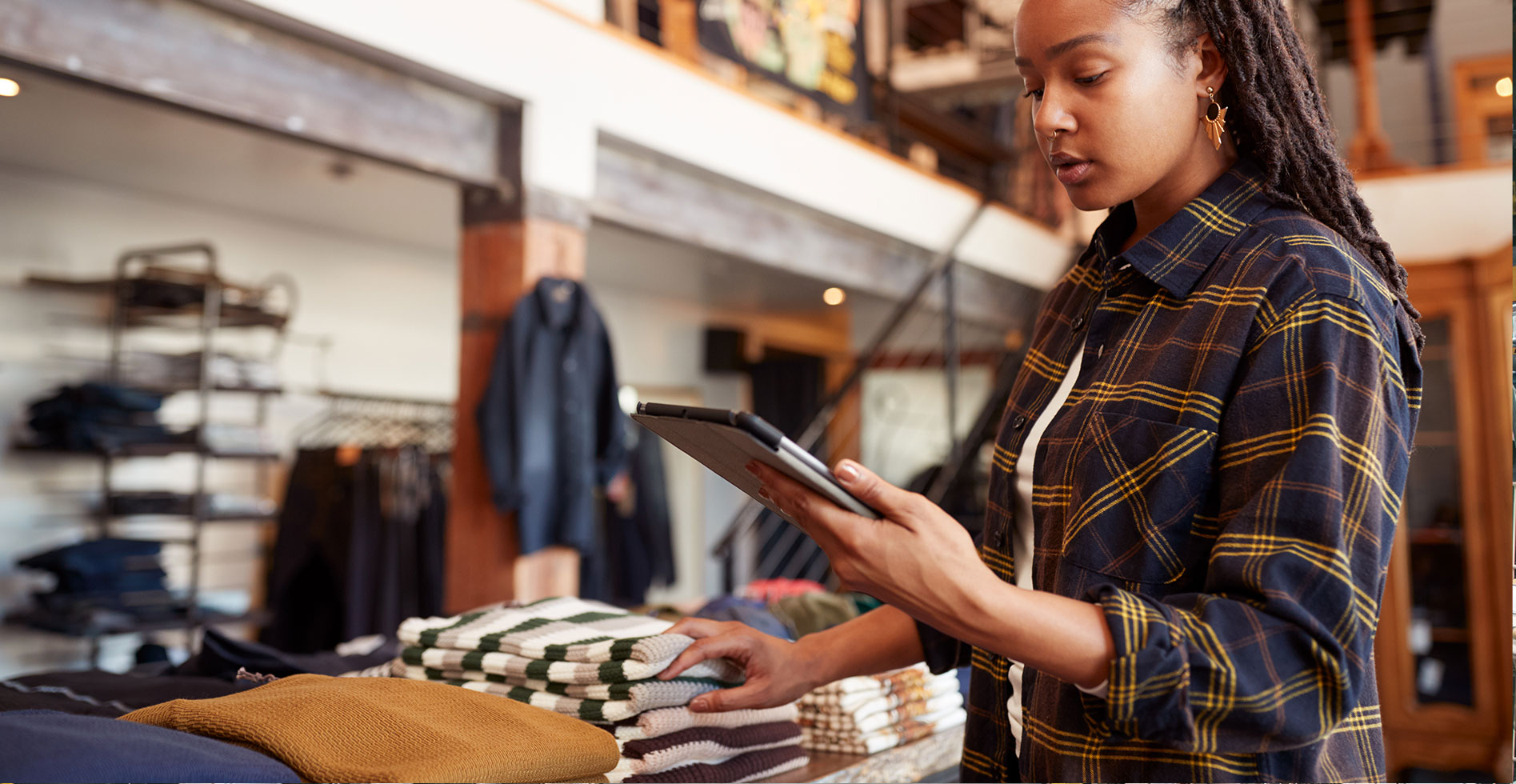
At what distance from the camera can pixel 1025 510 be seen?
106cm

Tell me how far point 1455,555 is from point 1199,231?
20.0ft

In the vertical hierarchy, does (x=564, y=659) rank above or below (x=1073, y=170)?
below

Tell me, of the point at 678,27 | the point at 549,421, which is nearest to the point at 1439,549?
the point at 678,27

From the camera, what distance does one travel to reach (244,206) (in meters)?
4.91

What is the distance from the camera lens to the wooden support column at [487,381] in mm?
3459

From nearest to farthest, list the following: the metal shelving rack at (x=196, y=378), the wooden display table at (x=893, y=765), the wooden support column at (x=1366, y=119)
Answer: the wooden display table at (x=893, y=765) → the metal shelving rack at (x=196, y=378) → the wooden support column at (x=1366, y=119)

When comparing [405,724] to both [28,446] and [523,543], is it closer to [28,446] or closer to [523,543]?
[523,543]

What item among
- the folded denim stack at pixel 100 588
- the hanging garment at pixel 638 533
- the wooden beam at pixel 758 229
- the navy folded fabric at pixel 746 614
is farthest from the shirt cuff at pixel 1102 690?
the hanging garment at pixel 638 533

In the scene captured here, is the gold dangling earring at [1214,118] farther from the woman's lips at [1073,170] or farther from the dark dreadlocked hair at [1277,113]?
the woman's lips at [1073,170]

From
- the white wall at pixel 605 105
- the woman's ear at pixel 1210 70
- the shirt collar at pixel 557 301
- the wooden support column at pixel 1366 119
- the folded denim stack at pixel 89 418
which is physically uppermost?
the wooden support column at pixel 1366 119

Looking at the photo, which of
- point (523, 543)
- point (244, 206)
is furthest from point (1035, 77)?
point (244, 206)

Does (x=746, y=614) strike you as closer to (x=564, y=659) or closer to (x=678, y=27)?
(x=564, y=659)

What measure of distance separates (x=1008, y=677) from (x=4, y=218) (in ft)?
14.7

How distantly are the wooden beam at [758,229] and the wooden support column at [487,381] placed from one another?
1.36ft
